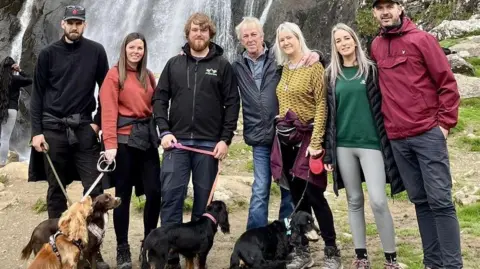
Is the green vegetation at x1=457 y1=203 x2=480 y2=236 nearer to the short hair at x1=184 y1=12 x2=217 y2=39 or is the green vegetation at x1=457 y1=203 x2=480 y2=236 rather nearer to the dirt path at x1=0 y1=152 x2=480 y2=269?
the dirt path at x1=0 y1=152 x2=480 y2=269

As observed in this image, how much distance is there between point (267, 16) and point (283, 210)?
17.1m

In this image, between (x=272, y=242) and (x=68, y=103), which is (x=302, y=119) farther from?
(x=68, y=103)

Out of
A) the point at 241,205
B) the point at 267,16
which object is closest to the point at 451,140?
the point at 241,205

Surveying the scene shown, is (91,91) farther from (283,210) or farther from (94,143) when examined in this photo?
(283,210)

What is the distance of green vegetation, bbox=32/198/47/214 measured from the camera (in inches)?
331

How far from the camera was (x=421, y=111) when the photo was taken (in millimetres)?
4535

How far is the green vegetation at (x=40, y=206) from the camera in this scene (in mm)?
8414

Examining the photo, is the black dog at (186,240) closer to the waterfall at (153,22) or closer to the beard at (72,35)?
the beard at (72,35)

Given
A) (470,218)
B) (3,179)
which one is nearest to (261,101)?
(470,218)

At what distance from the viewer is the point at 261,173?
554 cm

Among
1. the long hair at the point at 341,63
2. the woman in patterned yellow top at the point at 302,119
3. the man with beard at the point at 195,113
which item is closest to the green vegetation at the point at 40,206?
the man with beard at the point at 195,113

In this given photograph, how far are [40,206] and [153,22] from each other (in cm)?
1641

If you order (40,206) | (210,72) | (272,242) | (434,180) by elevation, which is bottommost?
(40,206)

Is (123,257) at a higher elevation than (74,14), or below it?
below
